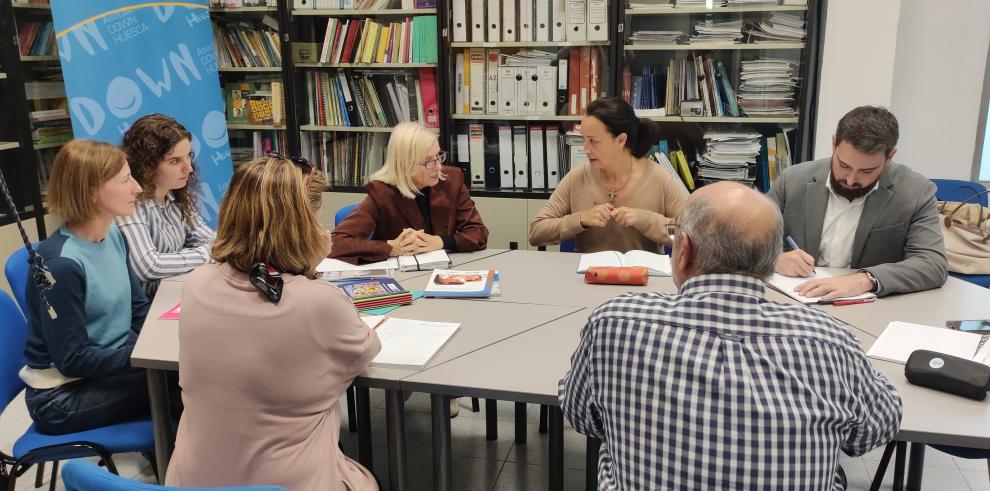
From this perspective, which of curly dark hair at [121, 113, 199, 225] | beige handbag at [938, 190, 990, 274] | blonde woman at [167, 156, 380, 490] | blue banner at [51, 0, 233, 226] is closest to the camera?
blonde woman at [167, 156, 380, 490]

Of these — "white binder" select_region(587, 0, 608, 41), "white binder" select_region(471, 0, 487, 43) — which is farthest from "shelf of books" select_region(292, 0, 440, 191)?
"white binder" select_region(587, 0, 608, 41)

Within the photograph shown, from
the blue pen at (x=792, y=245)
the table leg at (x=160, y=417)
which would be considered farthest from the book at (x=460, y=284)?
the blue pen at (x=792, y=245)

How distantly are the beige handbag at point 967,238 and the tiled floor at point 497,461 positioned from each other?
2.50 ft

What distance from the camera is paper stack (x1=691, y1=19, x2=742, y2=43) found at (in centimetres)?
398

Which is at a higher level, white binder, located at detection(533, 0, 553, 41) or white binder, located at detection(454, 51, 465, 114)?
white binder, located at detection(533, 0, 553, 41)

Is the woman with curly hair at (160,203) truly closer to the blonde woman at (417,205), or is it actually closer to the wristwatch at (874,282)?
the blonde woman at (417,205)

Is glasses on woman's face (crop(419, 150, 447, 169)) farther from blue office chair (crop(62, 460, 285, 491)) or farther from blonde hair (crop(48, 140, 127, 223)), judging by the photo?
blue office chair (crop(62, 460, 285, 491))

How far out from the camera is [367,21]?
4469 millimetres

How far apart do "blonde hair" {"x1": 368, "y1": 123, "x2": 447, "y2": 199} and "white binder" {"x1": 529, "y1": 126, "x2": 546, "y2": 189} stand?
1.47 m

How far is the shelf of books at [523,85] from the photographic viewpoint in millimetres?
4176

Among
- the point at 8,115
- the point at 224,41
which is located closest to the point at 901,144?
the point at 224,41

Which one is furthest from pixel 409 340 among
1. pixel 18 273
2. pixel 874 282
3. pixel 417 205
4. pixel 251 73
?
pixel 251 73

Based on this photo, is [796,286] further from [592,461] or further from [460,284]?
[460,284]

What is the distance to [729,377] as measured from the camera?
1.12 m
